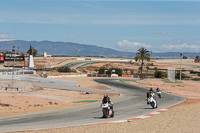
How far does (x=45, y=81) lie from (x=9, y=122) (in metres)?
50.7

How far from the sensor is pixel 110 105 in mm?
22812

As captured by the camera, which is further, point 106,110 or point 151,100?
point 151,100

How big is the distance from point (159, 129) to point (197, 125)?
3.04 m

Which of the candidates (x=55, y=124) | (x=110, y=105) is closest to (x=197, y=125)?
(x=110, y=105)

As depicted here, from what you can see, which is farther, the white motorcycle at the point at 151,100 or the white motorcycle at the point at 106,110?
the white motorcycle at the point at 151,100

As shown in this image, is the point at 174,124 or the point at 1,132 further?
the point at 174,124

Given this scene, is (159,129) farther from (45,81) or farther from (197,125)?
(45,81)

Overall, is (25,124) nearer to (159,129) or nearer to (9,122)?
(9,122)

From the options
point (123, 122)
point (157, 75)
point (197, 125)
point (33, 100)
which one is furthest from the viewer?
point (157, 75)

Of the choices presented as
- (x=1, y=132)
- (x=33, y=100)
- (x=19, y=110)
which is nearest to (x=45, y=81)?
(x=33, y=100)

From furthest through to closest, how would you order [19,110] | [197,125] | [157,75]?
1. [157,75]
2. [19,110]
3. [197,125]

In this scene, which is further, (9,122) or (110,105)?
(110,105)

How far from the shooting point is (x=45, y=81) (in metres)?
71.3

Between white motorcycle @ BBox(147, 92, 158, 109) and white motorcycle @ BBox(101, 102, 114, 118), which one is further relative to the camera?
white motorcycle @ BBox(147, 92, 158, 109)
